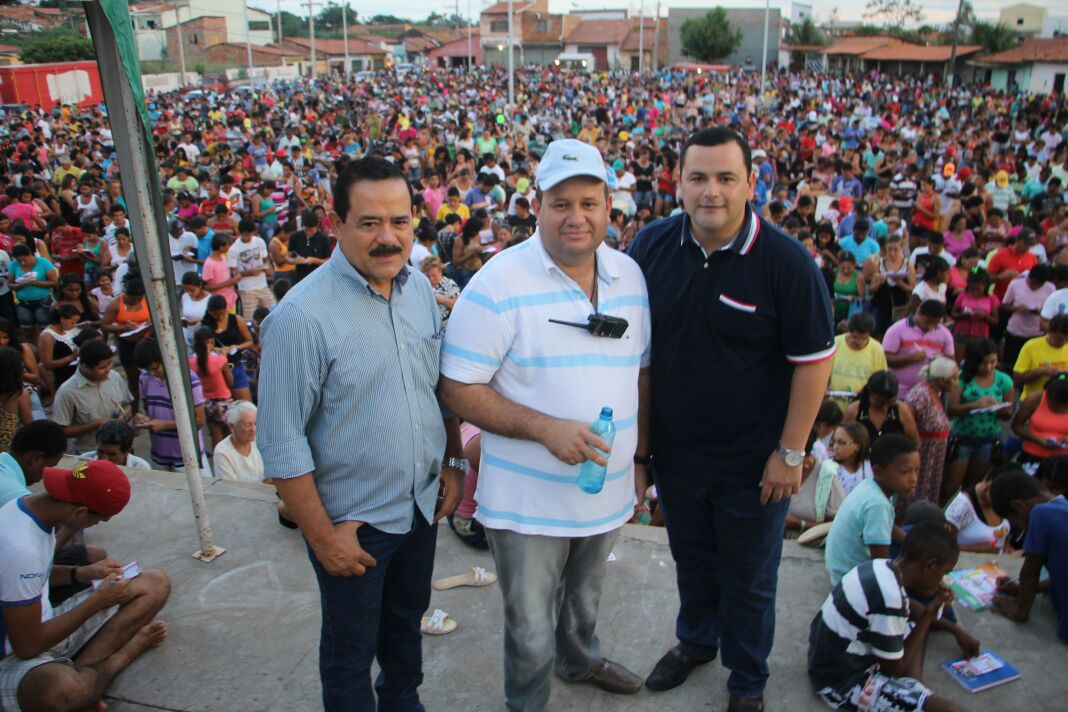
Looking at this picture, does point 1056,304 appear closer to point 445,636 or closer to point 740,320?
point 740,320

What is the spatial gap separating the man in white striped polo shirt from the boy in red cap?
5.19 feet

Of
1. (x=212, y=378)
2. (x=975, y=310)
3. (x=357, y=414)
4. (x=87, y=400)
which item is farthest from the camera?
(x=975, y=310)

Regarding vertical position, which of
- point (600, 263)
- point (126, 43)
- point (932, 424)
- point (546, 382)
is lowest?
point (932, 424)

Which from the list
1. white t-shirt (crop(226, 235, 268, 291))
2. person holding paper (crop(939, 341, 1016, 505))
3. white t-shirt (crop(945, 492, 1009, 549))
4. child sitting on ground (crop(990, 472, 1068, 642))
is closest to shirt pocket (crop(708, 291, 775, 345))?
child sitting on ground (crop(990, 472, 1068, 642))

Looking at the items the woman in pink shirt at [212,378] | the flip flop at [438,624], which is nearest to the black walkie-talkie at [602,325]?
the flip flop at [438,624]

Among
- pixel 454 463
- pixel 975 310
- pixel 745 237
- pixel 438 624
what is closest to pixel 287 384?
pixel 454 463

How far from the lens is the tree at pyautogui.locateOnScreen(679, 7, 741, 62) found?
6912 centimetres

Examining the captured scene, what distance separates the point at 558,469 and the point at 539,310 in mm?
503

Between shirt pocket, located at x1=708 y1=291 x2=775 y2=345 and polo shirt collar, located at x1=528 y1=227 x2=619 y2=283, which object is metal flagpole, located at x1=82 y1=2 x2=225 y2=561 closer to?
polo shirt collar, located at x1=528 y1=227 x2=619 y2=283

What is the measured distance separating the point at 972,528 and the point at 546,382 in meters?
3.42

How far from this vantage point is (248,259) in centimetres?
876

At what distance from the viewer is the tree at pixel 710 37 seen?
6912 cm

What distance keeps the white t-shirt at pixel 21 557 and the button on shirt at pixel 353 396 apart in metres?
1.26

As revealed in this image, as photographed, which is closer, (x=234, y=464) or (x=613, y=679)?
(x=613, y=679)
